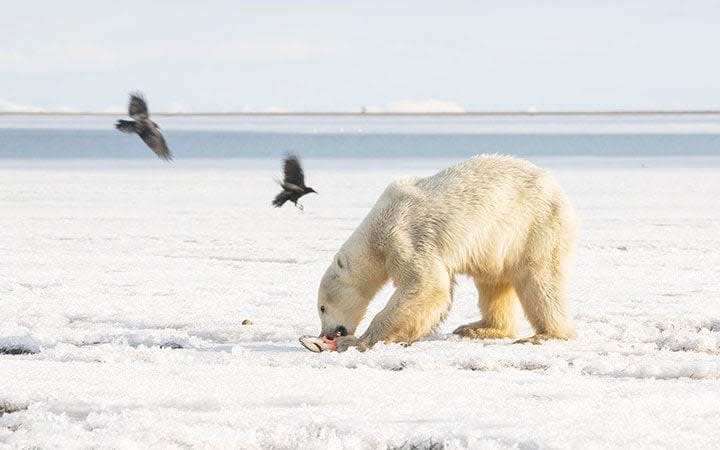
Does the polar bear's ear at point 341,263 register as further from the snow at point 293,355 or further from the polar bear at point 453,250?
the snow at point 293,355

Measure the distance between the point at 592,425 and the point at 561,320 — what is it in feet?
7.69

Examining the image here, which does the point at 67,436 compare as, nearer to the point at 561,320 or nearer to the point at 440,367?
the point at 440,367

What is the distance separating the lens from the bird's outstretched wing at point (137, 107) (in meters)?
9.48

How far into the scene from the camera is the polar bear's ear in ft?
22.8

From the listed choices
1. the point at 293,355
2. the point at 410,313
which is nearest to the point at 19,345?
the point at 293,355

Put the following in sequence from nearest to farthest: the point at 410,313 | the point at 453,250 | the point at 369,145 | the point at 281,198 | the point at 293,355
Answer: the point at 293,355 < the point at 410,313 < the point at 453,250 < the point at 281,198 < the point at 369,145

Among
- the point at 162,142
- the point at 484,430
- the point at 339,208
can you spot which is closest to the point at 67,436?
the point at 484,430

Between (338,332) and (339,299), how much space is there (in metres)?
0.19

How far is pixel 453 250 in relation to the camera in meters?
6.87

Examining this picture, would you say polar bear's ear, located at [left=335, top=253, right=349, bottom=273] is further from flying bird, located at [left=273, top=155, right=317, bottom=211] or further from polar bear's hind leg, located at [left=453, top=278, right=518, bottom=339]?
flying bird, located at [left=273, top=155, right=317, bottom=211]

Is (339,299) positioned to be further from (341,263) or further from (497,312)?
(497,312)

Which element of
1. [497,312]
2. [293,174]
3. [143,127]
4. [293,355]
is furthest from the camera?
[143,127]

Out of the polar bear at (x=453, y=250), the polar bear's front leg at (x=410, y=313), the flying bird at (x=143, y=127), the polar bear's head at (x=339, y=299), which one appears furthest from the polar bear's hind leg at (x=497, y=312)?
the flying bird at (x=143, y=127)

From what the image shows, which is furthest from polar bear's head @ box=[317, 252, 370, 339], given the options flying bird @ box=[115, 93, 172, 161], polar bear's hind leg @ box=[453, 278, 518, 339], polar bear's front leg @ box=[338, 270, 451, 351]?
flying bird @ box=[115, 93, 172, 161]
